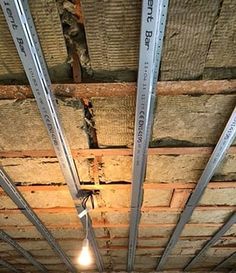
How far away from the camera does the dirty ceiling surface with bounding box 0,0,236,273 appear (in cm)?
128

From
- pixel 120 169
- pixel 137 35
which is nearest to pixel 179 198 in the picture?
pixel 120 169

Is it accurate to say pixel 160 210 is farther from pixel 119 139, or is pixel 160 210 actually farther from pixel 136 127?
pixel 136 127

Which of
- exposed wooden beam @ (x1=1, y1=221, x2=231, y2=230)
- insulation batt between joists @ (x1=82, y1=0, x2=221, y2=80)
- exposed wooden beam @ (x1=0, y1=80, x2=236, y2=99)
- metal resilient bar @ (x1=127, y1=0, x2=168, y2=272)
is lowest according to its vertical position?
metal resilient bar @ (x1=127, y1=0, x2=168, y2=272)

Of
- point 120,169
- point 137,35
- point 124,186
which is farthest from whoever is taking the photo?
point 124,186

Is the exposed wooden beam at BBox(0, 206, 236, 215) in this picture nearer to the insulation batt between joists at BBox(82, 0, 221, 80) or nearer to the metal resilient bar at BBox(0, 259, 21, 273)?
the insulation batt between joists at BBox(82, 0, 221, 80)

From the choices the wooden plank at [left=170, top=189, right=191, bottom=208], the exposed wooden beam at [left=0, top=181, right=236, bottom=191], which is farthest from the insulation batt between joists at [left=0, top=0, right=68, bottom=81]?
the wooden plank at [left=170, top=189, right=191, bottom=208]

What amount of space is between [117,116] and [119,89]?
267 millimetres

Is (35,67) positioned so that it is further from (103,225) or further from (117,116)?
(103,225)

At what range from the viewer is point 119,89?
1580 mm

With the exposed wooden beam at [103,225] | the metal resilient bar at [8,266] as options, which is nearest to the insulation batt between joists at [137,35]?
the exposed wooden beam at [103,225]

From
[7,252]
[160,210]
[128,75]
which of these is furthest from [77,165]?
[7,252]

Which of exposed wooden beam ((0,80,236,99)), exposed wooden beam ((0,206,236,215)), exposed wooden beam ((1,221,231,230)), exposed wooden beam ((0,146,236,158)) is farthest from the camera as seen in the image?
exposed wooden beam ((1,221,231,230))

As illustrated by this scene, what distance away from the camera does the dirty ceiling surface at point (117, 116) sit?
1280 mm

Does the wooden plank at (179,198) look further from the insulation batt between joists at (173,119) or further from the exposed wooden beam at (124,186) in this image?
the insulation batt between joists at (173,119)
